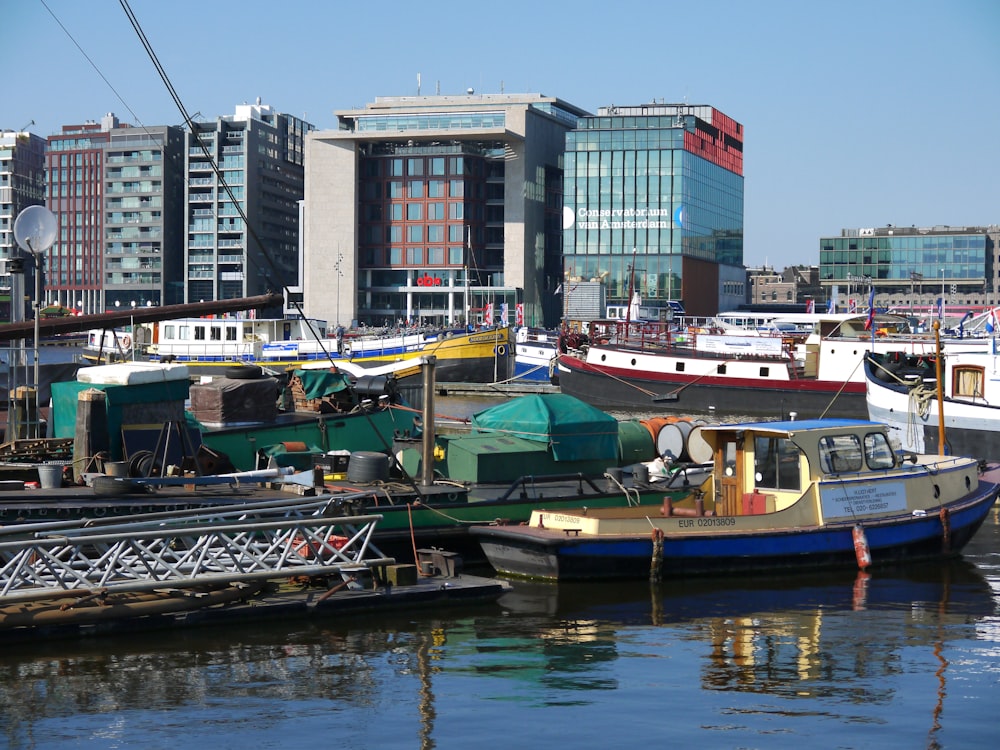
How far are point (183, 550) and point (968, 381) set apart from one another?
2782 centimetres

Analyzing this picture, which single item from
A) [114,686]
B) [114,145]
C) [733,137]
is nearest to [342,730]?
[114,686]

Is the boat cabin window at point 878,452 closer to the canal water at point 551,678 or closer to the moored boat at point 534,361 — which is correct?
the canal water at point 551,678

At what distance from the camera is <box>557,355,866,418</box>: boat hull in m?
53.8

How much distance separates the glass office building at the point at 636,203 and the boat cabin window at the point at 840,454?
338 feet

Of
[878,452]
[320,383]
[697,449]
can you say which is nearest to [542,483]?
[697,449]

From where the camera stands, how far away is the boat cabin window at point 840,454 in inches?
830

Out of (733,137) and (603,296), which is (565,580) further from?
(733,137)

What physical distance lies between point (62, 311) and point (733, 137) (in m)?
85.1

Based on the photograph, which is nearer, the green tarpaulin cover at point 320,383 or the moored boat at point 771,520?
the moored boat at point 771,520

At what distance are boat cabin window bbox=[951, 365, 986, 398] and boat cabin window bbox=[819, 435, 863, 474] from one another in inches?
725

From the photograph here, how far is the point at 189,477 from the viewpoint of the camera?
788 inches

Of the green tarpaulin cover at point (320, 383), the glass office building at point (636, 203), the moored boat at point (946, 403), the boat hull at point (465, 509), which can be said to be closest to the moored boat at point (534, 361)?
the moored boat at point (946, 403)

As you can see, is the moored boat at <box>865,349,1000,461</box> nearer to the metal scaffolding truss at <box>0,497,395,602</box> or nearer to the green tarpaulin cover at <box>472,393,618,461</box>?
the green tarpaulin cover at <box>472,393,618,461</box>

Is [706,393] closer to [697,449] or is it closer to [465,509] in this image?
[697,449]
